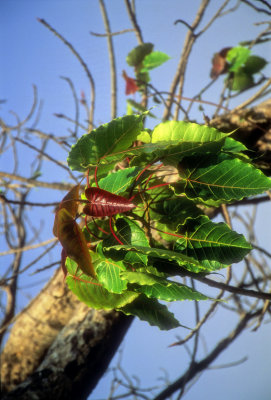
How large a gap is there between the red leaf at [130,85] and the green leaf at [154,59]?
0.10m

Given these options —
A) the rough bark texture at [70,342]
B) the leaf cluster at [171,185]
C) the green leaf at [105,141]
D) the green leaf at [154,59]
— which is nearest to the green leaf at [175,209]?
the leaf cluster at [171,185]

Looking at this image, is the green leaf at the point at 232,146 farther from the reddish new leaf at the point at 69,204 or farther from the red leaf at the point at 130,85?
the red leaf at the point at 130,85

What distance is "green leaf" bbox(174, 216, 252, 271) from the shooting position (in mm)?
429

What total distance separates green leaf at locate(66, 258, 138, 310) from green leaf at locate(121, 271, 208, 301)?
0.23 feet

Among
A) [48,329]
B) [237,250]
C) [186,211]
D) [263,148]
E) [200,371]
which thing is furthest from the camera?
[200,371]

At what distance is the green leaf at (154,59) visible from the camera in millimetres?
981

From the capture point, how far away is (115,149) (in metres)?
0.44

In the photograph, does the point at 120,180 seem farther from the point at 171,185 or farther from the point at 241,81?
the point at 241,81

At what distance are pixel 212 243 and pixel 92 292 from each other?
0.71 ft

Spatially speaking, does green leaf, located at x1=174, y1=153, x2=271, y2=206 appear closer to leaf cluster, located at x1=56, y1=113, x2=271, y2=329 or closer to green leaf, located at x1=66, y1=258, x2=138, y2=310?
leaf cluster, located at x1=56, y1=113, x2=271, y2=329

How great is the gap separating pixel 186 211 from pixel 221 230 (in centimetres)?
11

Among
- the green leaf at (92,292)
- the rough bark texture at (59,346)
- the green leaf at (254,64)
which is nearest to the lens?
the green leaf at (92,292)

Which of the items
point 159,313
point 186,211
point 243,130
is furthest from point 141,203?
point 243,130

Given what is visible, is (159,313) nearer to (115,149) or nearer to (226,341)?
(115,149)
